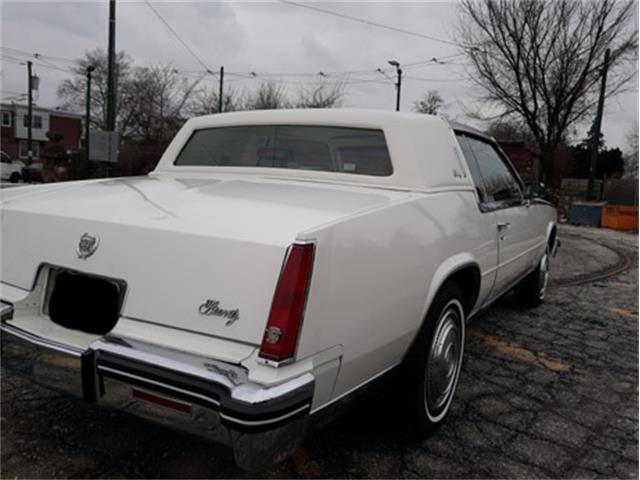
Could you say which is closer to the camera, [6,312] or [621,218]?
[6,312]

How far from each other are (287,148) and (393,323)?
137cm

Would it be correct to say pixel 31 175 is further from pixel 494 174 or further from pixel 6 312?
pixel 6 312

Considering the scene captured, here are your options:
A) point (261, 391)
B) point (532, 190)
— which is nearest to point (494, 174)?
point (532, 190)

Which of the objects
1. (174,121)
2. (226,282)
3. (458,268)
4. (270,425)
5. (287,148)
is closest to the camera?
(270,425)

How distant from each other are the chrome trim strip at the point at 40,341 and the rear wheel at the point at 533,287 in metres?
4.09

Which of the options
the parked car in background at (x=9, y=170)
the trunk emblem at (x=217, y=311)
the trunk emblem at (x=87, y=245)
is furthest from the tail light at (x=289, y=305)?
the parked car in background at (x=9, y=170)

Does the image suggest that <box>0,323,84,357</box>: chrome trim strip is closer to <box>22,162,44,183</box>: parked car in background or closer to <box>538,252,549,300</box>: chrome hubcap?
<box>538,252,549,300</box>: chrome hubcap

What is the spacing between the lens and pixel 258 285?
1.62 m

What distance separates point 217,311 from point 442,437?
Answer: 145cm

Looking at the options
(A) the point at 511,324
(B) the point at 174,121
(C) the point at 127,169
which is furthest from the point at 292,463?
(B) the point at 174,121

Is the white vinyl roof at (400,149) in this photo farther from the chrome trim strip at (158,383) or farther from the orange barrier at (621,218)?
the orange barrier at (621,218)

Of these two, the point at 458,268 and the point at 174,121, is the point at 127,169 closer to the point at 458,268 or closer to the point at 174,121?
the point at 174,121

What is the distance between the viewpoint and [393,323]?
1.99 m

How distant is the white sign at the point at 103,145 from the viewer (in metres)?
11.6
